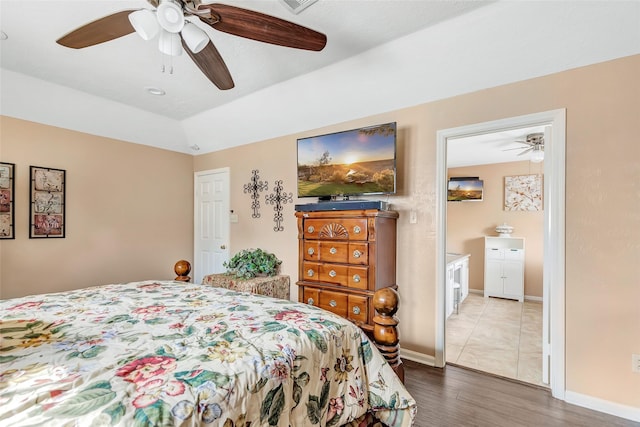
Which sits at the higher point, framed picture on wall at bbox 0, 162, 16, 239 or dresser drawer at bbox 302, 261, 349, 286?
framed picture on wall at bbox 0, 162, 16, 239

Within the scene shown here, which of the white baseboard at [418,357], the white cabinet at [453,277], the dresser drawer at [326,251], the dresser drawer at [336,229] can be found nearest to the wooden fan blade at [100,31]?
the dresser drawer at [336,229]

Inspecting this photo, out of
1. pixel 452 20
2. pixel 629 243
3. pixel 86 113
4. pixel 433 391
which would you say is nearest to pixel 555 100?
pixel 452 20

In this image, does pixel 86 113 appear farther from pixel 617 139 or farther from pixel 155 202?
pixel 617 139

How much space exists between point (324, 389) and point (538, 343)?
3.11 m

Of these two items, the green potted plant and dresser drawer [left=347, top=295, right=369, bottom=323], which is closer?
dresser drawer [left=347, top=295, right=369, bottom=323]

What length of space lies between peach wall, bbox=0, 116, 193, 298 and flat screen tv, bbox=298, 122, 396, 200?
92.7 inches

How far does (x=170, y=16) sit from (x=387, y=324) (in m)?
1.87

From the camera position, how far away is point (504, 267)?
510cm

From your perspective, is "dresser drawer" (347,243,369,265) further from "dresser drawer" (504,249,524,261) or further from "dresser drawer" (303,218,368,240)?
"dresser drawer" (504,249,524,261)

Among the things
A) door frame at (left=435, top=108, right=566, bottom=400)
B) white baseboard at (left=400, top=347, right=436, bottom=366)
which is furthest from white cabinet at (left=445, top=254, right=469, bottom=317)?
door frame at (left=435, top=108, right=566, bottom=400)

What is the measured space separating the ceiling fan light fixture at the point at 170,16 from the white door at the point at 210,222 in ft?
9.48

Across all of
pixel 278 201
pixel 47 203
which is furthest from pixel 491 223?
pixel 47 203

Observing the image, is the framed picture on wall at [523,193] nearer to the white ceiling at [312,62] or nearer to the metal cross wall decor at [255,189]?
the white ceiling at [312,62]

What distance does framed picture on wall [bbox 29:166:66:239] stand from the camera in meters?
3.19
